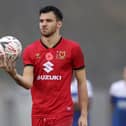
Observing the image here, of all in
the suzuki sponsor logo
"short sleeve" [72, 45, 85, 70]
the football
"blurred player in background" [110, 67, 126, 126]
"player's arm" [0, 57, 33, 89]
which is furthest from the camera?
"blurred player in background" [110, 67, 126, 126]

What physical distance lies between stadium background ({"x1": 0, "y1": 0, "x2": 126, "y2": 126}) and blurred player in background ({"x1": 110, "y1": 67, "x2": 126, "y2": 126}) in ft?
2.53

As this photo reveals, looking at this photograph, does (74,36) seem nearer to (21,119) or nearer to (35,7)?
(35,7)

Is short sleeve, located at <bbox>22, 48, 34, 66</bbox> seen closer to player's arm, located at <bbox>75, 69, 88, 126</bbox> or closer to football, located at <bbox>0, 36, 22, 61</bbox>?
football, located at <bbox>0, 36, 22, 61</bbox>

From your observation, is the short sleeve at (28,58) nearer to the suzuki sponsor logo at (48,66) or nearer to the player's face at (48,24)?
the suzuki sponsor logo at (48,66)

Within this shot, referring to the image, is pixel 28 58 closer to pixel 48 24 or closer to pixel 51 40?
pixel 51 40

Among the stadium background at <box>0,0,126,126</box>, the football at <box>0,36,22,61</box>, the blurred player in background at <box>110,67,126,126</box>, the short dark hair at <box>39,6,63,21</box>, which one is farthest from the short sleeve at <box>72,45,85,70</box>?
the stadium background at <box>0,0,126,126</box>

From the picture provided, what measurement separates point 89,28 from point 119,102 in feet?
5.67

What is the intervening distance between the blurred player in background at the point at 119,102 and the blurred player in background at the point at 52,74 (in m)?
3.78

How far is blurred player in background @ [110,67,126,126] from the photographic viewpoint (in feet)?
39.5

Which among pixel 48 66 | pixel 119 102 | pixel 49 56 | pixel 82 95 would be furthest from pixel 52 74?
pixel 119 102

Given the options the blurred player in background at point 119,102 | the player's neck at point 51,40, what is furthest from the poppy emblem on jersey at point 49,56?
the blurred player in background at point 119,102

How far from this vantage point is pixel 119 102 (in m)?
12.1

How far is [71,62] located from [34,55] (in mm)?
402

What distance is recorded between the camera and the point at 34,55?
8.20 m
